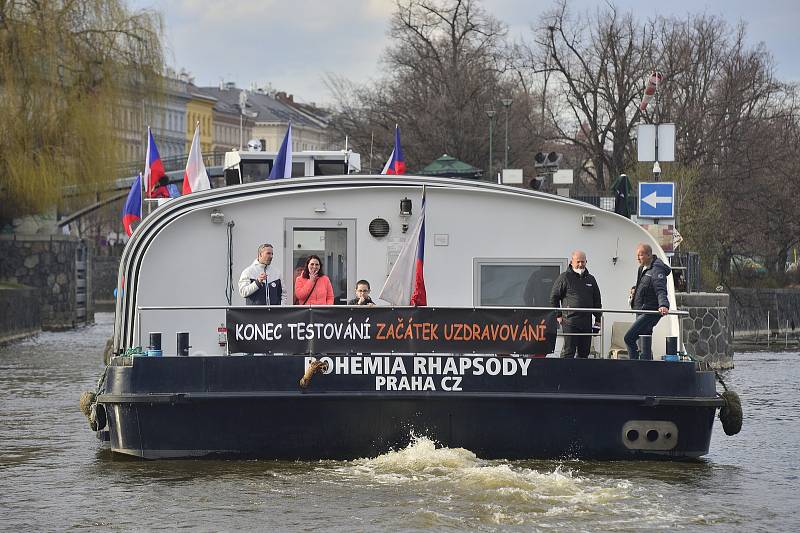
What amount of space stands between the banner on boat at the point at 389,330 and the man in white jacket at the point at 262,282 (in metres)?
0.85

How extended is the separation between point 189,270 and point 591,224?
162 inches

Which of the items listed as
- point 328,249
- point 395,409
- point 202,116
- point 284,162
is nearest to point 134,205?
point 284,162

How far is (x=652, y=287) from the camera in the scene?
15430 millimetres

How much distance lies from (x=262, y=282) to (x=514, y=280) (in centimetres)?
268

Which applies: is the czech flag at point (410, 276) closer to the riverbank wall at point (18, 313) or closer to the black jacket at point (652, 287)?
the black jacket at point (652, 287)

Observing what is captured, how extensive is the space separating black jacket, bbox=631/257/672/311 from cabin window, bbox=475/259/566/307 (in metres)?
1.17

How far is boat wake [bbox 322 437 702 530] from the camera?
12.7 m

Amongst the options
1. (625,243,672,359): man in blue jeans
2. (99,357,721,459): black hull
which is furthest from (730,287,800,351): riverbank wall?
(99,357,721,459): black hull

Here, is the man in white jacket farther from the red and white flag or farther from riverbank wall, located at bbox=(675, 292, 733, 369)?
riverbank wall, located at bbox=(675, 292, 733, 369)

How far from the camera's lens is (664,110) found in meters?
53.8

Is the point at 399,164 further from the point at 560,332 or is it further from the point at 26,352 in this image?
the point at 26,352

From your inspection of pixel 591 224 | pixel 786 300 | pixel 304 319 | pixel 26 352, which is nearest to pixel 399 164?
pixel 591 224

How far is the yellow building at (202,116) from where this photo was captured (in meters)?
134

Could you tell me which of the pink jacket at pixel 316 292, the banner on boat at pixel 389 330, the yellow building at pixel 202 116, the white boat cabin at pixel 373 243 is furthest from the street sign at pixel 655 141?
the yellow building at pixel 202 116
